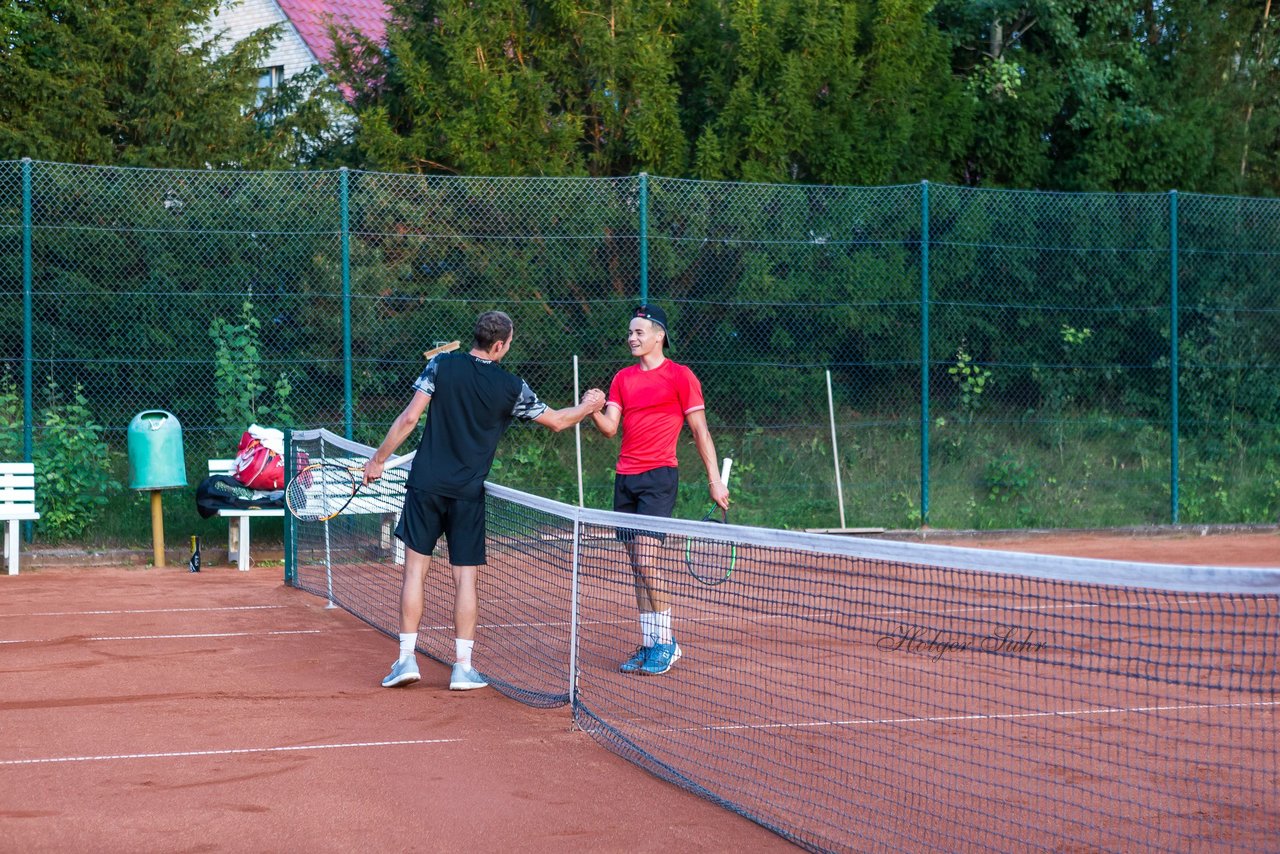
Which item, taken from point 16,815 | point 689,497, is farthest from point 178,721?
point 689,497

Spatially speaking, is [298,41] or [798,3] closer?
[798,3]

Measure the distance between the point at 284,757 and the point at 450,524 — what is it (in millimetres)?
1554

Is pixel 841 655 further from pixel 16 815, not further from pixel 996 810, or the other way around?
pixel 16 815

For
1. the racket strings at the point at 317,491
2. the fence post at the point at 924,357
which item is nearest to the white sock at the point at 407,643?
the racket strings at the point at 317,491

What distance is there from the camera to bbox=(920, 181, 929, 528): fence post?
515 inches

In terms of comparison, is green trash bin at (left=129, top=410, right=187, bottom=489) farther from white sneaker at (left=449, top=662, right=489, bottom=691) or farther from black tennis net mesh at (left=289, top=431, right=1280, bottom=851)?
white sneaker at (left=449, top=662, right=489, bottom=691)

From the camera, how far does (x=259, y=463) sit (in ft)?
37.1

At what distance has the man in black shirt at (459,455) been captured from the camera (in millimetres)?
6645

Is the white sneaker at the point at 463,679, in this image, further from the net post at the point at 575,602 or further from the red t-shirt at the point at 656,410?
the red t-shirt at the point at 656,410

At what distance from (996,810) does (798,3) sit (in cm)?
1165

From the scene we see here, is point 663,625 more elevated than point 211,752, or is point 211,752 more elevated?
point 663,625

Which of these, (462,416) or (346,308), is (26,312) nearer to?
(346,308)

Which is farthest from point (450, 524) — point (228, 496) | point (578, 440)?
point (578, 440)

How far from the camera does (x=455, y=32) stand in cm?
1433
